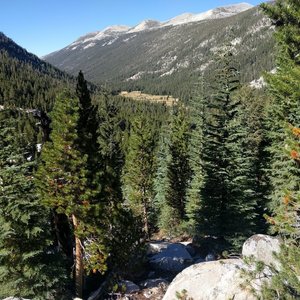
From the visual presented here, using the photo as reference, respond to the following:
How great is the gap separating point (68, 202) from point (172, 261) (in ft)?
32.0

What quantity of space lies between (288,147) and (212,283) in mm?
5825

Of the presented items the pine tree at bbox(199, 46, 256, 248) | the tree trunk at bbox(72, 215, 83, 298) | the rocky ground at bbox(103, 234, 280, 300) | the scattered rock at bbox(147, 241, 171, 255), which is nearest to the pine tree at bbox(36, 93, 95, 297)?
the tree trunk at bbox(72, 215, 83, 298)

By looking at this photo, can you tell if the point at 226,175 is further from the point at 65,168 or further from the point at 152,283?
the point at 65,168

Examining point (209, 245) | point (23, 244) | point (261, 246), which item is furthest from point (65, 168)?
Result: point (209, 245)

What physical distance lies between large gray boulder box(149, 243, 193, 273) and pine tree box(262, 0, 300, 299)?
7.36 m

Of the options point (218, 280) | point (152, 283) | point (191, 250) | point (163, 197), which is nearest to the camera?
point (218, 280)

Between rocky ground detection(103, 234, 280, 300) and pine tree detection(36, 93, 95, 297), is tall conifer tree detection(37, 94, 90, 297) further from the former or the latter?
rocky ground detection(103, 234, 280, 300)

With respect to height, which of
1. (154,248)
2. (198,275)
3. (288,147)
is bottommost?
(154,248)

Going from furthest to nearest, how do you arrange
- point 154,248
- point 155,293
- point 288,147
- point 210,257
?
1. point 154,248
2. point 210,257
3. point 155,293
4. point 288,147

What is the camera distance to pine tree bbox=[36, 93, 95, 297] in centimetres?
1644

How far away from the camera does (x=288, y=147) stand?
13516 mm

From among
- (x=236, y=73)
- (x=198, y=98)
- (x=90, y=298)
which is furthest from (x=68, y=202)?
(x=198, y=98)

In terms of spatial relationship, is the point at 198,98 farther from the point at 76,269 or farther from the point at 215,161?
the point at 76,269

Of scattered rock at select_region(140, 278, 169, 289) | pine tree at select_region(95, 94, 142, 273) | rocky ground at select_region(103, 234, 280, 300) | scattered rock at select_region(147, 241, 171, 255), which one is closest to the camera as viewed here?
rocky ground at select_region(103, 234, 280, 300)
